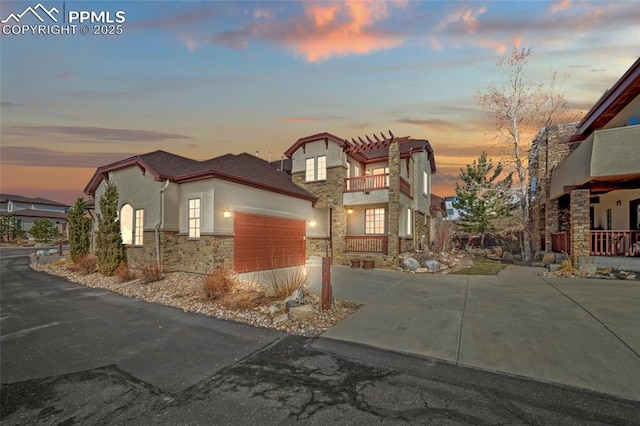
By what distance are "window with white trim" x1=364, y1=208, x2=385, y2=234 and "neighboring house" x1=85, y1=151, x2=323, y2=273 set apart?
19.4 feet

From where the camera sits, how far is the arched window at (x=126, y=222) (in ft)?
48.9

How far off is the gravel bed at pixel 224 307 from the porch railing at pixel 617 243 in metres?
12.1

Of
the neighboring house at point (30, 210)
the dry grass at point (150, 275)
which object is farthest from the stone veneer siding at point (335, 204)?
the neighboring house at point (30, 210)

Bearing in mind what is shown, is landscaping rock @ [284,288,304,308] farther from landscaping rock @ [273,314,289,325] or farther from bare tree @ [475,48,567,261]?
bare tree @ [475,48,567,261]

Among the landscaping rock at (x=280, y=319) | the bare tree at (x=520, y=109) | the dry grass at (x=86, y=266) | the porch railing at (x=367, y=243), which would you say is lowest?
the dry grass at (x=86, y=266)

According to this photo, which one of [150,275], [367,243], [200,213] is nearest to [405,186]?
[367,243]

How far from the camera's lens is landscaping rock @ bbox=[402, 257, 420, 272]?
14.7m

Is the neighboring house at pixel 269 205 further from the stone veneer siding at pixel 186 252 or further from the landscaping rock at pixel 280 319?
the landscaping rock at pixel 280 319

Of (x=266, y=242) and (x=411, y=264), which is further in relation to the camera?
(x=411, y=264)

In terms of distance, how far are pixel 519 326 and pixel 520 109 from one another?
17348 millimetres

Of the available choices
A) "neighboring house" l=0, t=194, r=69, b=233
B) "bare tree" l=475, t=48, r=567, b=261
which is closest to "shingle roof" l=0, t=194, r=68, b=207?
"neighboring house" l=0, t=194, r=69, b=233

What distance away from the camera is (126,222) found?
15.1 metres

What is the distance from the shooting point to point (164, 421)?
3.22 metres

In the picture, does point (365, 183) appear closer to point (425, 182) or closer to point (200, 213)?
point (425, 182)
